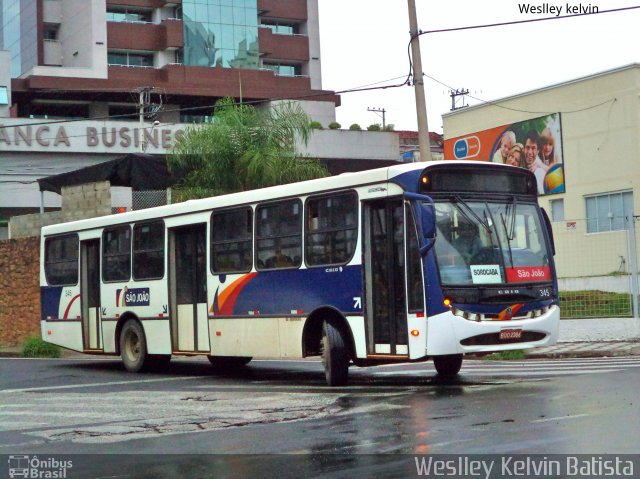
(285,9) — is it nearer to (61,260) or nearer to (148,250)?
(61,260)

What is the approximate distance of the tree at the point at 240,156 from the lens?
35.6 m

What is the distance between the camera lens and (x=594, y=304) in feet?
74.7

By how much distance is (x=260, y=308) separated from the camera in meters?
16.9

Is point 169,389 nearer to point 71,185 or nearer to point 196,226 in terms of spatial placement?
point 196,226

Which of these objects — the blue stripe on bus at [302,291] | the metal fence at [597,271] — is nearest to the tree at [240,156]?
the metal fence at [597,271]

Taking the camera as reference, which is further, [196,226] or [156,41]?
[156,41]

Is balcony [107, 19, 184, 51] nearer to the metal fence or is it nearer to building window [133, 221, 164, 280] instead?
the metal fence

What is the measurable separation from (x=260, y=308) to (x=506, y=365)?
491 cm

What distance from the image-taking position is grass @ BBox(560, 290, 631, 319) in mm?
22219

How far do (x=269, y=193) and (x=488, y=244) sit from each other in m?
3.91

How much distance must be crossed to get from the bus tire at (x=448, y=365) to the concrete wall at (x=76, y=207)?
53.9ft

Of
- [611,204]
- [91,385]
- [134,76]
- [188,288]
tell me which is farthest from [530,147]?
[134,76]

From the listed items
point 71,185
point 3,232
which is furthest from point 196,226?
point 3,232

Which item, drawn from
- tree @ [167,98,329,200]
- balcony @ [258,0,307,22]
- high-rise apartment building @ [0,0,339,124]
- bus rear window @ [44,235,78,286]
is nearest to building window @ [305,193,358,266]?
bus rear window @ [44,235,78,286]
